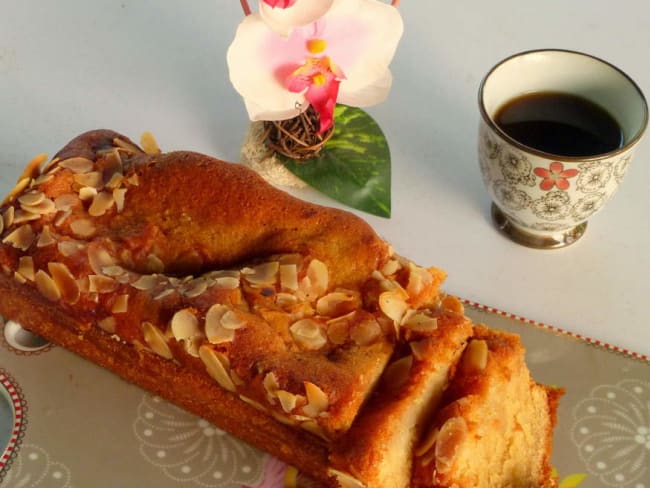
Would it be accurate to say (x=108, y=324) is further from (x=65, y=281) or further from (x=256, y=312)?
(x=256, y=312)

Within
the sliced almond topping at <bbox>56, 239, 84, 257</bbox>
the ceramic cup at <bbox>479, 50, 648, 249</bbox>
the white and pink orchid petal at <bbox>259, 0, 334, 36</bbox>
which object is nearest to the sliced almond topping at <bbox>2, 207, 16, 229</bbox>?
the sliced almond topping at <bbox>56, 239, 84, 257</bbox>

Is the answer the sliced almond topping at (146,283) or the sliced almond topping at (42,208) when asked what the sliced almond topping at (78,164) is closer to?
the sliced almond topping at (42,208)

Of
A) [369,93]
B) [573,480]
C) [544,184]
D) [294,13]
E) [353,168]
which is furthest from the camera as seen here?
[353,168]

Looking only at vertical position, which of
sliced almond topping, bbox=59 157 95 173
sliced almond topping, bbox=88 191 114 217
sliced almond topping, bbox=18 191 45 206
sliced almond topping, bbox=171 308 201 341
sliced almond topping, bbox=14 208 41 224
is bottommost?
sliced almond topping, bbox=171 308 201 341

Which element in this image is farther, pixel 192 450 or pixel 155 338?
pixel 192 450

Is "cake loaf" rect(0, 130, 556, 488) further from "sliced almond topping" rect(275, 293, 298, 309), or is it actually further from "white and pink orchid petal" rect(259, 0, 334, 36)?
"white and pink orchid petal" rect(259, 0, 334, 36)

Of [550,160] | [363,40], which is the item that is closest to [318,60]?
[363,40]
